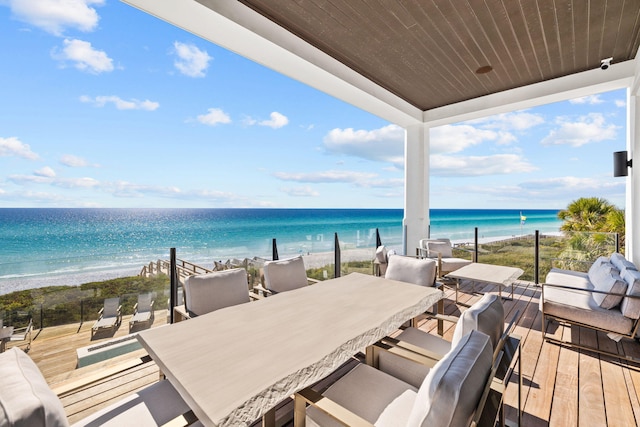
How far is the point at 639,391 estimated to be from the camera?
207cm

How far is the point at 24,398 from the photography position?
28.7 inches

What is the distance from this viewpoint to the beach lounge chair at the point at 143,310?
280 cm

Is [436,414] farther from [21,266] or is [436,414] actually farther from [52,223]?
[52,223]

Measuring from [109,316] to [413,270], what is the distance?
9.77 ft

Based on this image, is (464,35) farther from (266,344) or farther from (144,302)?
(144,302)

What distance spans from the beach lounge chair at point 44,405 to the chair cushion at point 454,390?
831 millimetres

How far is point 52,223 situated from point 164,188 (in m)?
7.51

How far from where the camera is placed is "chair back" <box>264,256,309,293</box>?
8.68 feet

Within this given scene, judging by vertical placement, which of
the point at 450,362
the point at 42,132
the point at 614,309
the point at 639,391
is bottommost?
the point at 639,391

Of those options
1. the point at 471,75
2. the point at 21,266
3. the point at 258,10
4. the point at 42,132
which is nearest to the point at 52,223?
the point at 42,132

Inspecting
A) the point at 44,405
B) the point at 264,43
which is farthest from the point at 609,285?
the point at 264,43

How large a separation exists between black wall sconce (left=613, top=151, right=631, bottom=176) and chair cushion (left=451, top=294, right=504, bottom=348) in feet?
12.8

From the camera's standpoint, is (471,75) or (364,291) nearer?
(364,291)

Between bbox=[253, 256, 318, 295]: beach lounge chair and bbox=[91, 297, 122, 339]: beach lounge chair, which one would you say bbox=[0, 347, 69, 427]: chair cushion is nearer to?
bbox=[253, 256, 318, 295]: beach lounge chair
